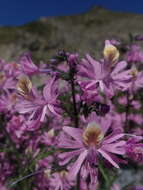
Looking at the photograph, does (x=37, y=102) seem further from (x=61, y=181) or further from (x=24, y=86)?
(x=61, y=181)

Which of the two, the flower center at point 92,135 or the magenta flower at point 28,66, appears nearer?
the flower center at point 92,135

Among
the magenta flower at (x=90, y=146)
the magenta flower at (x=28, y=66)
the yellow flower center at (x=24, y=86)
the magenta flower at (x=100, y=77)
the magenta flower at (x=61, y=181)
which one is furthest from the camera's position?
the magenta flower at (x=61, y=181)

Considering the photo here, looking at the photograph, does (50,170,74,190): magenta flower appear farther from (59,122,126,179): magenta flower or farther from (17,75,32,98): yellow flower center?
(59,122,126,179): magenta flower

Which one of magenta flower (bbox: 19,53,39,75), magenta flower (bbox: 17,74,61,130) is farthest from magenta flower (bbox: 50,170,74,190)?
magenta flower (bbox: 17,74,61,130)

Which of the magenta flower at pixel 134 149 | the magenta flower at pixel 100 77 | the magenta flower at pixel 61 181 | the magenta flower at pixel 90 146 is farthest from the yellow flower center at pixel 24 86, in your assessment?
the magenta flower at pixel 61 181

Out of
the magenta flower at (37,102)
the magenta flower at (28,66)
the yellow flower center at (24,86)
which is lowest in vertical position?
the magenta flower at (37,102)

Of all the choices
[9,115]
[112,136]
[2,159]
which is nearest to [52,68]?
[112,136]

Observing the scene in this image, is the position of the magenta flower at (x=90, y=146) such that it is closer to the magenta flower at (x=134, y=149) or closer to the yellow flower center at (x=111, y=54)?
the magenta flower at (x=134, y=149)

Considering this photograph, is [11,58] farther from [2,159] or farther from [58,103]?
[58,103]
